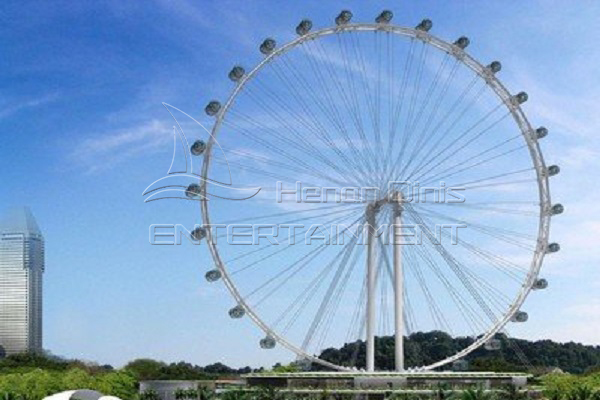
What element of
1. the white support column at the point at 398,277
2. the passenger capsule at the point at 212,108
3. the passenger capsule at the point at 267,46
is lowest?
the white support column at the point at 398,277

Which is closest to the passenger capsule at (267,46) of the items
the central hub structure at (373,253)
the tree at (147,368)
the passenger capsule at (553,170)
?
the central hub structure at (373,253)

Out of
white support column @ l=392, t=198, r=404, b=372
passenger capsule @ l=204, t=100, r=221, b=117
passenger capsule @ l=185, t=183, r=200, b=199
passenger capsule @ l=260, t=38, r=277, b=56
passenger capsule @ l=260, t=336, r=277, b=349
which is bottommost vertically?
passenger capsule @ l=260, t=336, r=277, b=349

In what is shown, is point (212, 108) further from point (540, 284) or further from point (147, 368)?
point (147, 368)

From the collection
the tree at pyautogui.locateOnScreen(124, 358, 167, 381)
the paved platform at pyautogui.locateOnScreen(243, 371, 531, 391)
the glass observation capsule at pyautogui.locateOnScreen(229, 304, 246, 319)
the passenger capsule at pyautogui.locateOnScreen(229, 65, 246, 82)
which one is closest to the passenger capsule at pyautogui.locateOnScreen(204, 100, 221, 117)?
the passenger capsule at pyautogui.locateOnScreen(229, 65, 246, 82)

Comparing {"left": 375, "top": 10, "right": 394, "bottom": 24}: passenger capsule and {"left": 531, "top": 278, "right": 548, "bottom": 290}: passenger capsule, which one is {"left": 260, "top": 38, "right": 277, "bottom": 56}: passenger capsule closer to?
{"left": 375, "top": 10, "right": 394, "bottom": 24}: passenger capsule

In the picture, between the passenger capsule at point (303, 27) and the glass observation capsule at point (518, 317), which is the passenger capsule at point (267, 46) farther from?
the glass observation capsule at point (518, 317)

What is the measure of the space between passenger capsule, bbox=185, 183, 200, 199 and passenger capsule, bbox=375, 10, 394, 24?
42.7 feet

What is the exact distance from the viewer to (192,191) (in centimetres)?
4819

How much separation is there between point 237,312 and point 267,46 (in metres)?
12.9

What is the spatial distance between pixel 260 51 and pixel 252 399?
60.6ft

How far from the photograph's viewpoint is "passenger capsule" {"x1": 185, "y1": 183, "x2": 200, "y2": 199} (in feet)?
158

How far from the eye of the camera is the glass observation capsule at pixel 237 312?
48.2 metres

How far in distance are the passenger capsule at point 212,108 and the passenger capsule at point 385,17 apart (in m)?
9.91

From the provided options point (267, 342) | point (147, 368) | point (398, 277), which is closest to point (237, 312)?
point (267, 342)
